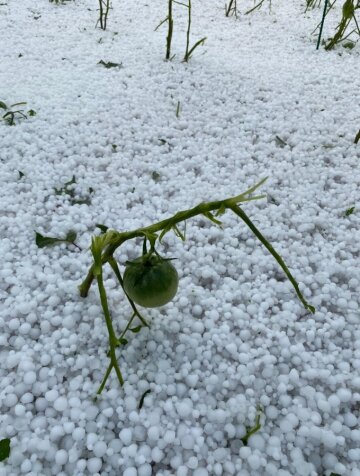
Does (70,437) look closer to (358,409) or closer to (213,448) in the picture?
(213,448)

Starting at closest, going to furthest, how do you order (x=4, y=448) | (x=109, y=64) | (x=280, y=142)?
(x=4, y=448) → (x=280, y=142) → (x=109, y=64)

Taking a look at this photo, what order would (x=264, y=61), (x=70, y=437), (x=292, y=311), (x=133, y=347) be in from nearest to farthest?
1. (x=70, y=437)
2. (x=133, y=347)
3. (x=292, y=311)
4. (x=264, y=61)

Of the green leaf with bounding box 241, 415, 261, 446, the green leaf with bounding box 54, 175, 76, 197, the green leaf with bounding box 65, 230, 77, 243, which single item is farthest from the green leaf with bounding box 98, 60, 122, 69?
the green leaf with bounding box 241, 415, 261, 446

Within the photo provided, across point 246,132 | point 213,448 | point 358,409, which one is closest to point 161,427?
point 213,448

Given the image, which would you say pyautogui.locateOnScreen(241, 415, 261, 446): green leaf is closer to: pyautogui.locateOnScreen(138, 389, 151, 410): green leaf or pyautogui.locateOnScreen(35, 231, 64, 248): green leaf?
pyautogui.locateOnScreen(138, 389, 151, 410): green leaf

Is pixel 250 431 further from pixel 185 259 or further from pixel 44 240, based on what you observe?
pixel 44 240

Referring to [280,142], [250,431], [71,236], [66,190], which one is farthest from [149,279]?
[280,142]
